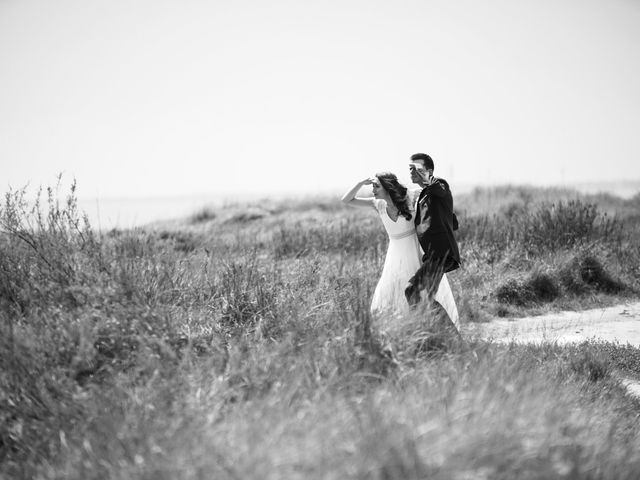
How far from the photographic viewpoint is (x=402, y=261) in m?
6.10

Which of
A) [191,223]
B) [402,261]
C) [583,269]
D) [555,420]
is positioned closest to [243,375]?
[555,420]

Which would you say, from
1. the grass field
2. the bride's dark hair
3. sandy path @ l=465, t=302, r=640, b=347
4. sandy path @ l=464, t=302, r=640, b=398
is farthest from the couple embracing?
sandy path @ l=465, t=302, r=640, b=347

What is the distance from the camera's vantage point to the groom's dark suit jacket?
5777 mm

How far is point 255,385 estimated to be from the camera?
353 centimetres

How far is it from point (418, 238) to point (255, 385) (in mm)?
3163

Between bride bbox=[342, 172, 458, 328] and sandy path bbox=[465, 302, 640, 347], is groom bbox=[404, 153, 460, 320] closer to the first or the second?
bride bbox=[342, 172, 458, 328]

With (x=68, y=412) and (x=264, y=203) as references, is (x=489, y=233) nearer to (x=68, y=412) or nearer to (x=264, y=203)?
(x=68, y=412)

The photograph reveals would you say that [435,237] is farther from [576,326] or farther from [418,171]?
[576,326]

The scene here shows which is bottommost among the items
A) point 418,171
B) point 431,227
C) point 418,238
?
point 418,238

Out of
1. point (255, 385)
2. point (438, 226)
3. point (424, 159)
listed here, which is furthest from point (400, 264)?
point (255, 385)

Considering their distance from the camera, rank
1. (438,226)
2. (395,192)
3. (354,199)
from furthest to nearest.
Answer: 1. (354,199)
2. (395,192)
3. (438,226)

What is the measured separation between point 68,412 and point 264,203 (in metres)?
22.8

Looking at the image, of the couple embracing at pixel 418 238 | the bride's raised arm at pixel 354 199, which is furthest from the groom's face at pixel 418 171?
the bride's raised arm at pixel 354 199

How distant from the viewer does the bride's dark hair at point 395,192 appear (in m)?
6.14
